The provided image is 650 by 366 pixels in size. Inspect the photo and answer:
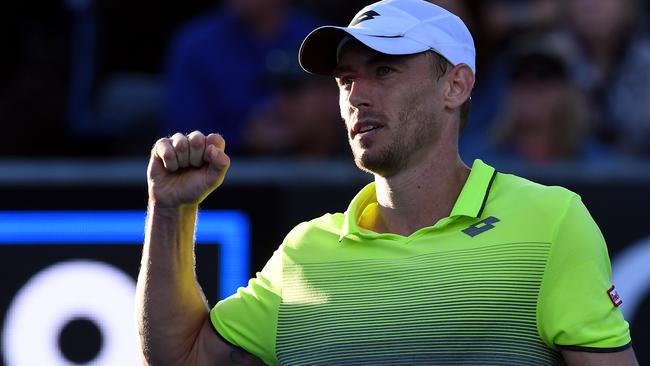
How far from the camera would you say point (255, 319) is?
408cm

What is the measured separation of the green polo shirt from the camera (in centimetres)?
373

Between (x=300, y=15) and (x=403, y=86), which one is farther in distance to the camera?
(x=300, y=15)

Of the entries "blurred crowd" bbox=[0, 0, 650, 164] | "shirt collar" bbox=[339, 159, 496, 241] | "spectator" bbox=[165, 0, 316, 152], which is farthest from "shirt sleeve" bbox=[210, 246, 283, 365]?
"spectator" bbox=[165, 0, 316, 152]

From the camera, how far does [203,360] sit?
4098 mm

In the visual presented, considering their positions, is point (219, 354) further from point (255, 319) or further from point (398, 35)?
point (398, 35)

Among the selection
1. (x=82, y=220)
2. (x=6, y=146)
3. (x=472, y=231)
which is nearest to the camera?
(x=472, y=231)

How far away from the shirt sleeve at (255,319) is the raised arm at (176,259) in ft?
0.12

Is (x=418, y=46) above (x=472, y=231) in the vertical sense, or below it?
above

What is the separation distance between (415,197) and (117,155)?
4139mm

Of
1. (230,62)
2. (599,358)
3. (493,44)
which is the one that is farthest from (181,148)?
(493,44)

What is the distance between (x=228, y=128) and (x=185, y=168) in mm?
3502

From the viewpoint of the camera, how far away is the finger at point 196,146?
390 centimetres

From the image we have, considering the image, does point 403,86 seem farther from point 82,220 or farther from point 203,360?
point 82,220

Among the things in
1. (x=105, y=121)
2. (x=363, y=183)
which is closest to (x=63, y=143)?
(x=105, y=121)
